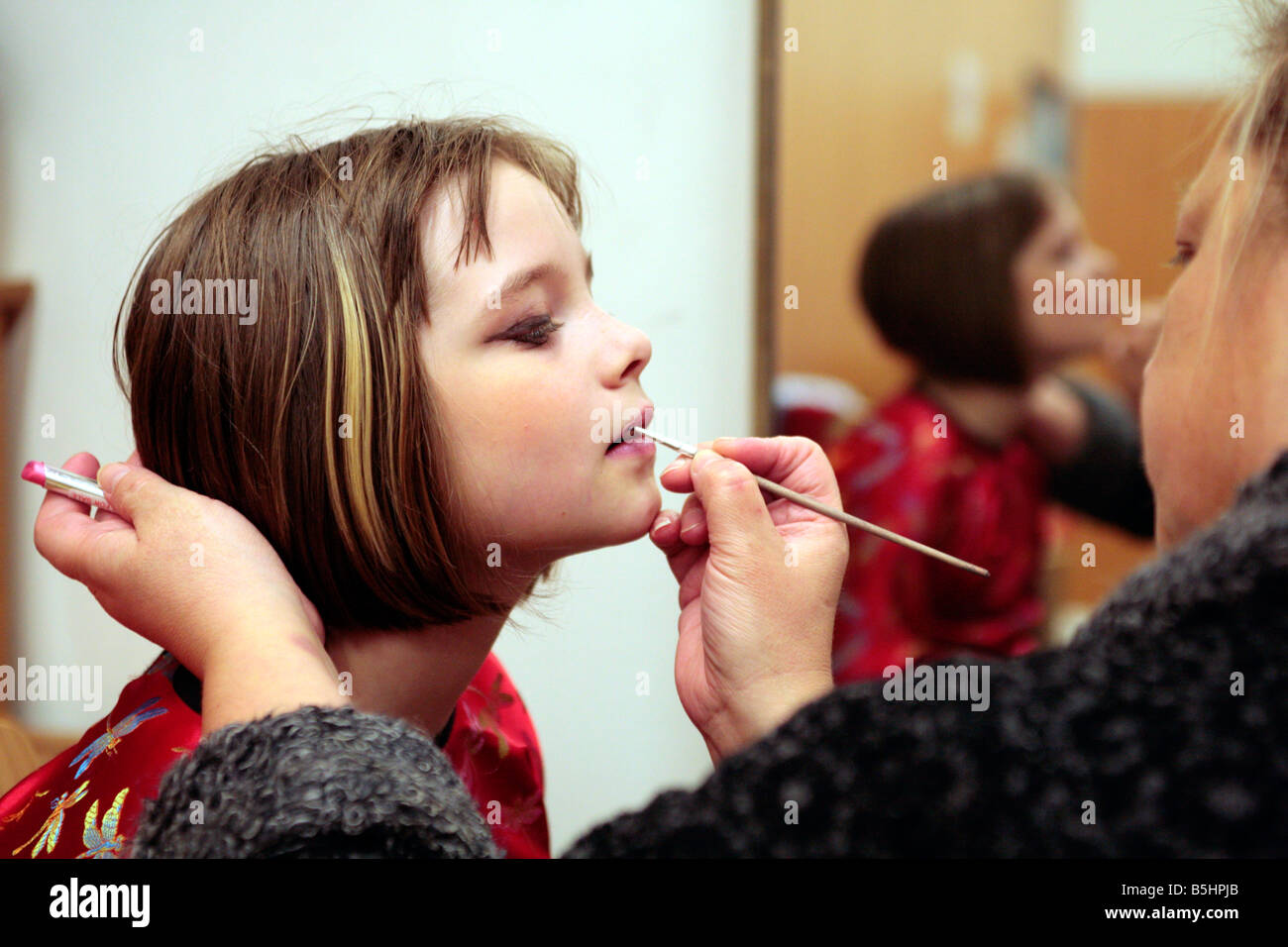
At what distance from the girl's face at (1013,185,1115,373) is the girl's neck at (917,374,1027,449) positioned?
55 millimetres

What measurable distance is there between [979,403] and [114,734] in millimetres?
1063

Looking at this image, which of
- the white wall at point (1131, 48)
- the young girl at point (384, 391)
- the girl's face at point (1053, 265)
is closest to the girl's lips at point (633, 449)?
the young girl at point (384, 391)

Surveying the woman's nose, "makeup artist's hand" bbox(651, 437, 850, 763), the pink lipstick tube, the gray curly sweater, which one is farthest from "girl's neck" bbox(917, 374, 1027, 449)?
the pink lipstick tube

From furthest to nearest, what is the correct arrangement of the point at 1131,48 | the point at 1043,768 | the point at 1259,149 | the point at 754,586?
1. the point at 1131,48
2. the point at 754,586
3. the point at 1259,149
4. the point at 1043,768

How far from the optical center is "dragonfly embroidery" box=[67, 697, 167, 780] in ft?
2.22

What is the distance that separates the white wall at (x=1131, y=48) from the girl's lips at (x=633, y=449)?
35.2 inches

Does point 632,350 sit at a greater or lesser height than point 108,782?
greater

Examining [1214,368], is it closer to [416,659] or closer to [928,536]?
[416,659]

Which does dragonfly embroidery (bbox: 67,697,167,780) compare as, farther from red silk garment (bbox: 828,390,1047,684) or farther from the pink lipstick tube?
red silk garment (bbox: 828,390,1047,684)

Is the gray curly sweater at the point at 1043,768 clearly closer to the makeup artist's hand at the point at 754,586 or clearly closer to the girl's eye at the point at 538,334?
the makeup artist's hand at the point at 754,586

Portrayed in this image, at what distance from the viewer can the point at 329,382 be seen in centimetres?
71

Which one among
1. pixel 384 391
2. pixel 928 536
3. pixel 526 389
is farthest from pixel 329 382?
pixel 928 536
